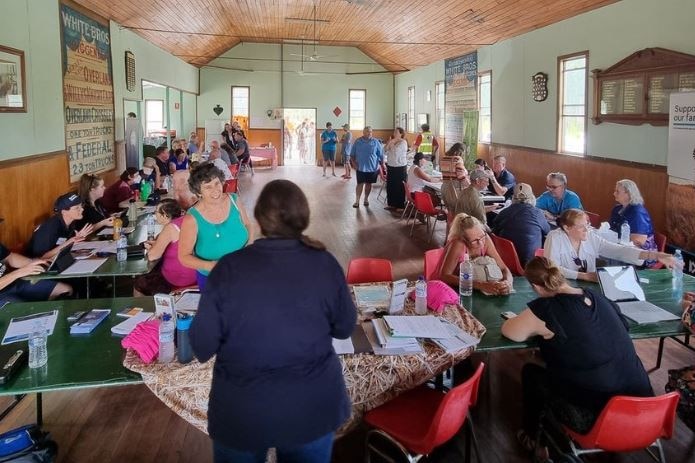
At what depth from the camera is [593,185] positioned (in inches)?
309

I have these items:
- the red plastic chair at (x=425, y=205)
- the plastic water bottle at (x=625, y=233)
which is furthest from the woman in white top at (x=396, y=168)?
the plastic water bottle at (x=625, y=233)

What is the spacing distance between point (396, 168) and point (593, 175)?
3675 millimetres

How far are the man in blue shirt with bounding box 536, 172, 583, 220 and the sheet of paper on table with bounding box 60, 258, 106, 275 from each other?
4367 millimetres

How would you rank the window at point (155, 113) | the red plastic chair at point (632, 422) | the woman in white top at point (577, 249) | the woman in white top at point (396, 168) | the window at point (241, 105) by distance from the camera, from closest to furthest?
the red plastic chair at point (632, 422) → the woman in white top at point (577, 249) → the woman in white top at point (396, 168) → the window at point (155, 113) → the window at point (241, 105)

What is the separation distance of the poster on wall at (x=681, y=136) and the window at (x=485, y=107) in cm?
583

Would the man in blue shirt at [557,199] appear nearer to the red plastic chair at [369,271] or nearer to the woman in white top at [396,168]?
the red plastic chair at [369,271]

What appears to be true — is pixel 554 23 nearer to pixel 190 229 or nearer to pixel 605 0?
pixel 605 0

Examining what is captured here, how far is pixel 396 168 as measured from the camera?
10.5 metres

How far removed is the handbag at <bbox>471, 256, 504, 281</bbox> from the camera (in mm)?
3564

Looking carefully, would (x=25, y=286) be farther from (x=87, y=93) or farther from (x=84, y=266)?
(x=87, y=93)

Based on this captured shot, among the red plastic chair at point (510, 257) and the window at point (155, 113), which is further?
the window at point (155, 113)

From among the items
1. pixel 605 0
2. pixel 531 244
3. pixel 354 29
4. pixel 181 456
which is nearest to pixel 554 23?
pixel 605 0

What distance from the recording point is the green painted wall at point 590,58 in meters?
6.35

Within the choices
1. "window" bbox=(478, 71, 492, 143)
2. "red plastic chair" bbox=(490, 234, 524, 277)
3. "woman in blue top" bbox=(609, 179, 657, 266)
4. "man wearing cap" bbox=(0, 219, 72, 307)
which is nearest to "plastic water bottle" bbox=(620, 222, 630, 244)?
"woman in blue top" bbox=(609, 179, 657, 266)
